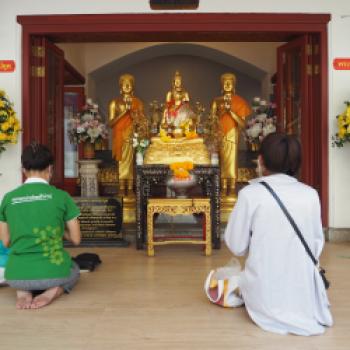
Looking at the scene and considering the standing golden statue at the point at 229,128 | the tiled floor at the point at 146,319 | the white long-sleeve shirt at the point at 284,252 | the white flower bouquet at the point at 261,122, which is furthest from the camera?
the white flower bouquet at the point at 261,122

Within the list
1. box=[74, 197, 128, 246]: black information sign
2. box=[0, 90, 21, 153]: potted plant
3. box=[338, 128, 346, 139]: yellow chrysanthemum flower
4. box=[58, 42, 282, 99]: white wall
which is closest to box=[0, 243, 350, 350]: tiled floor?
box=[74, 197, 128, 246]: black information sign

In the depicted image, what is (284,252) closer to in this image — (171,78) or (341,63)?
(341,63)

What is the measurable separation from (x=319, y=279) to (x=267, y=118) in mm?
A: 4859

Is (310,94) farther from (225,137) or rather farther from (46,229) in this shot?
(46,229)

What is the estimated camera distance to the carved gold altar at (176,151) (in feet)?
20.5

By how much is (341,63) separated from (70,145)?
19.8 ft

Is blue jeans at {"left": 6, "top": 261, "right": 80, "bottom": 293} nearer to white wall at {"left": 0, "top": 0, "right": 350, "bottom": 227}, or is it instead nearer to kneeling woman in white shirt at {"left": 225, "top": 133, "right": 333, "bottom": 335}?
kneeling woman in white shirt at {"left": 225, "top": 133, "right": 333, "bottom": 335}

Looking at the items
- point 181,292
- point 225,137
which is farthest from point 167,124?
point 181,292

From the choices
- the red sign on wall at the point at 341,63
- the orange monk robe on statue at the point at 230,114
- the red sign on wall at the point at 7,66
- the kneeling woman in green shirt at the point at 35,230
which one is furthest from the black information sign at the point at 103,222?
the red sign on wall at the point at 341,63

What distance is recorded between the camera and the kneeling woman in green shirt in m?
3.32

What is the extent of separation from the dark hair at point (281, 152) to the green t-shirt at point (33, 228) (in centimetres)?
125

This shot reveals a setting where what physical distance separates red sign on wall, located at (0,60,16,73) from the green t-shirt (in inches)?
115

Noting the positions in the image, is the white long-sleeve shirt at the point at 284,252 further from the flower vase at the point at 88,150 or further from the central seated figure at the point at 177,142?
the flower vase at the point at 88,150

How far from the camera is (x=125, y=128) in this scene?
7.48 m
